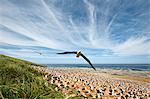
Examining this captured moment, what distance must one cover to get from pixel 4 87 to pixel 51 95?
56 cm

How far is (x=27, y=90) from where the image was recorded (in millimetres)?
2080

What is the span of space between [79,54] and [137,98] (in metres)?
4.86

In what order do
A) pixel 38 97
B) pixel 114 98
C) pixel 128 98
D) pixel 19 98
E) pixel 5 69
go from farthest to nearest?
1. pixel 128 98
2. pixel 114 98
3. pixel 5 69
4. pixel 38 97
5. pixel 19 98

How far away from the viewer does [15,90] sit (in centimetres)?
204

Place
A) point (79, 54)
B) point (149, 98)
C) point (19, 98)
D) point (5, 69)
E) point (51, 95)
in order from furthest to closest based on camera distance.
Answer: point (149, 98) → point (5, 69) → point (51, 95) → point (19, 98) → point (79, 54)

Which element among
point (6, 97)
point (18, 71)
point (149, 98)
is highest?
point (18, 71)

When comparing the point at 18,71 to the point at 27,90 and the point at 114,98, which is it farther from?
the point at 114,98

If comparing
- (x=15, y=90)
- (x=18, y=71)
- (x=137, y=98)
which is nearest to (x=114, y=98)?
(x=137, y=98)

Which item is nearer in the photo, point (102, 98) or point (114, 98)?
point (102, 98)

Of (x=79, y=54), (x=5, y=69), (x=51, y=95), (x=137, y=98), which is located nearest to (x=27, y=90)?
(x=51, y=95)

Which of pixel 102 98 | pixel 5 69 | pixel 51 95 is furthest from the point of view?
pixel 102 98

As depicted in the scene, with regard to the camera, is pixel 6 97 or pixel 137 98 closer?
pixel 6 97

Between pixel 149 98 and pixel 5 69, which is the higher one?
pixel 5 69

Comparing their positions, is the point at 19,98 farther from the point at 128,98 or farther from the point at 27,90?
the point at 128,98
